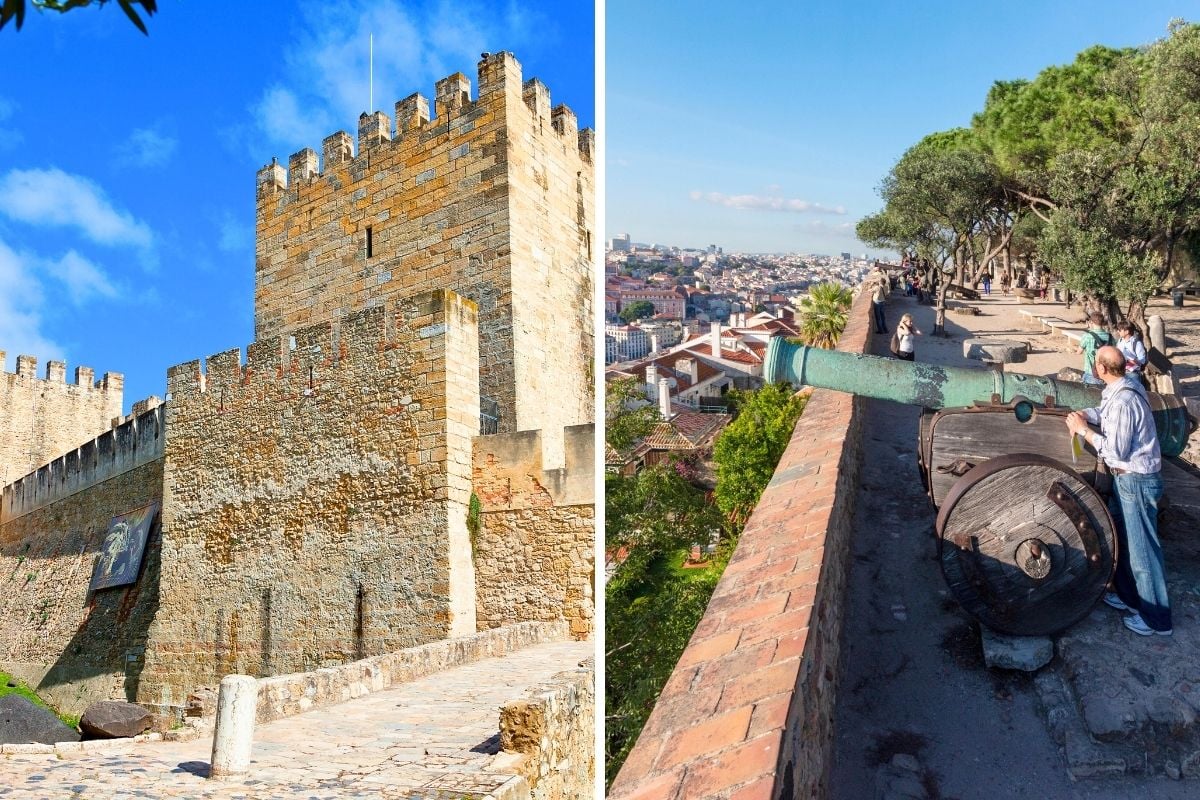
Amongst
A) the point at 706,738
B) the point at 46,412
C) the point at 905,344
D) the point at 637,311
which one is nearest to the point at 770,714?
the point at 706,738

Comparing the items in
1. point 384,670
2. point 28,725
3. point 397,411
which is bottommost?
point 28,725

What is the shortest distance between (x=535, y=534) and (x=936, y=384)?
455 centimetres

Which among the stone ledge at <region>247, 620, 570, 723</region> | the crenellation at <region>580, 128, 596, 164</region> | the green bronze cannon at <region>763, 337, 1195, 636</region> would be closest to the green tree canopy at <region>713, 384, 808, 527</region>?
the crenellation at <region>580, 128, 596, 164</region>

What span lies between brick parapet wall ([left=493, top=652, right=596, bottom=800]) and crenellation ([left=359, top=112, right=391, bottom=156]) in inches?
294

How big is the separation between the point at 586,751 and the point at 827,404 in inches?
105

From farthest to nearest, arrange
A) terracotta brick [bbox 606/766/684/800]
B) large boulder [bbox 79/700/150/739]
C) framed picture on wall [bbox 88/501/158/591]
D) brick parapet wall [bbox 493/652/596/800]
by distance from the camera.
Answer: framed picture on wall [bbox 88/501/158/591], large boulder [bbox 79/700/150/739], brick parapet wall [bbox 493/652/596/800], terracotta brick [bbox 606/766/684/800]

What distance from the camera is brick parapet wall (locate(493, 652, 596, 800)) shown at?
381 centimetres

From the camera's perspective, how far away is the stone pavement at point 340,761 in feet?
11.6

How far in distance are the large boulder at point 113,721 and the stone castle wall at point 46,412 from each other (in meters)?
21.0

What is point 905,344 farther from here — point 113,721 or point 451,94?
point 113,721

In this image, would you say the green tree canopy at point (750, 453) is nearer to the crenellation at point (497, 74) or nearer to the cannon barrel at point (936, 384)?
the crenellation at point (497, 74)

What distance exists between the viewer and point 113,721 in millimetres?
6738

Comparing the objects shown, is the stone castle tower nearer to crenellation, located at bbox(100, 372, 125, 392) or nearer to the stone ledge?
the stone ledge

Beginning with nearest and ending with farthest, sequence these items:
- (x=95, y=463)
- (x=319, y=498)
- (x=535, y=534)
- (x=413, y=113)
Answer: (x=535, y=534) < (x=319, y=498) < (x=413, y=113) < (x=95, y=463)
